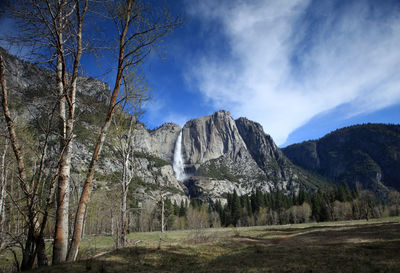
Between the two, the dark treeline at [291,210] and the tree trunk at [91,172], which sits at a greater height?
the tree trunk at [91,172]

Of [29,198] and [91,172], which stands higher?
[91,172]

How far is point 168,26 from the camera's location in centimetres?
582

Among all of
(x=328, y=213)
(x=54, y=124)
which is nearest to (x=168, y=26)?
(x=54, y=124)

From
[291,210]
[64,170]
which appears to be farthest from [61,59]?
[291,210]

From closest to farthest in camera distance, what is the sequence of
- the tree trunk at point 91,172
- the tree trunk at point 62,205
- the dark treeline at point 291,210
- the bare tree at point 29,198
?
the bare tree at point 29,198 → the tree trunk at point 62,205 → the tree trunk at point 91,172 → the dark treeline at point 291,210

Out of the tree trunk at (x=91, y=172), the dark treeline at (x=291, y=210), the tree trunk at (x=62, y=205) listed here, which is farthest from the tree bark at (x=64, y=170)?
the dark treeline at (x=291, y=210)

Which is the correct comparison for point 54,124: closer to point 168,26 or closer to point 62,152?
point 62,152

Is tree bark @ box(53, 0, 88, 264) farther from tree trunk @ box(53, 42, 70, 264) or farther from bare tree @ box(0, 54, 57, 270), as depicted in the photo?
bare tree @ box(0, 54, 57, 270)

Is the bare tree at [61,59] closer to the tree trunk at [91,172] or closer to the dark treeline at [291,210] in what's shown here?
the tree trunk at [91,172]

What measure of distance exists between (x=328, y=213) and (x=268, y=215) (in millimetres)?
20988

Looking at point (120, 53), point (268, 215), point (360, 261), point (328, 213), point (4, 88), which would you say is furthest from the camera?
point (268, 215)

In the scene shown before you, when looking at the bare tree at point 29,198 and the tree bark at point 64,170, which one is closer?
the bare tree at point 29,198

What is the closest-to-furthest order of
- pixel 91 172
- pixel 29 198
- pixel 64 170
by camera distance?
pixel 29 198, pixel 64 170, pixel 91 172

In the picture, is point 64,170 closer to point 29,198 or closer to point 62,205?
point 62,205
